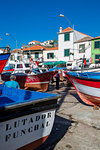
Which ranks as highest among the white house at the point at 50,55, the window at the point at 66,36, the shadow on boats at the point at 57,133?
the window at the point at 66,36

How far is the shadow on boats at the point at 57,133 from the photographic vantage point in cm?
385

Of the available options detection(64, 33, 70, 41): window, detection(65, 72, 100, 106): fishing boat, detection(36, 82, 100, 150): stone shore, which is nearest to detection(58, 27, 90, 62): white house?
detection(64, 33, 70, 41): window

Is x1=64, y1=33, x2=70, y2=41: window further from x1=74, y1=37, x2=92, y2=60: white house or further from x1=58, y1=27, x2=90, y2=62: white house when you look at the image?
x1=74, y1=37, x2=92, y2=60: white house

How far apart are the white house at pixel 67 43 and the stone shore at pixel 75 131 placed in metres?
26.0

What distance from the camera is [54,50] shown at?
36.6 metres

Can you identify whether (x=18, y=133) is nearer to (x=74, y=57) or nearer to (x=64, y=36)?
(x=74, y=57)

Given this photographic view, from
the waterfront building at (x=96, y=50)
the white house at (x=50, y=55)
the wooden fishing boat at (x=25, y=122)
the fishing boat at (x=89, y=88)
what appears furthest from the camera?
the white house at (x=50, y=55)

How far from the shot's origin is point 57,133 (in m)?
4.51

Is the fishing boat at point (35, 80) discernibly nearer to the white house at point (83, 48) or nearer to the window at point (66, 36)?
the white house at point (83, 48)

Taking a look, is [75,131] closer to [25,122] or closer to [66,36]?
[25,122]

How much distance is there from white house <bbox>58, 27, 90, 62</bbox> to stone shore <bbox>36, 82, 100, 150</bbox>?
85.2 ft

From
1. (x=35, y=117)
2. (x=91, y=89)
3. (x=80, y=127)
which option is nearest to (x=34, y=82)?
(x=91, y=89)

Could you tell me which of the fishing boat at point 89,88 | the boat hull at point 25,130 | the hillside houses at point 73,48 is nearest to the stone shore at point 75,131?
the fishing boat at point 89,88

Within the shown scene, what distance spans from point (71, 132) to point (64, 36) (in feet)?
101
